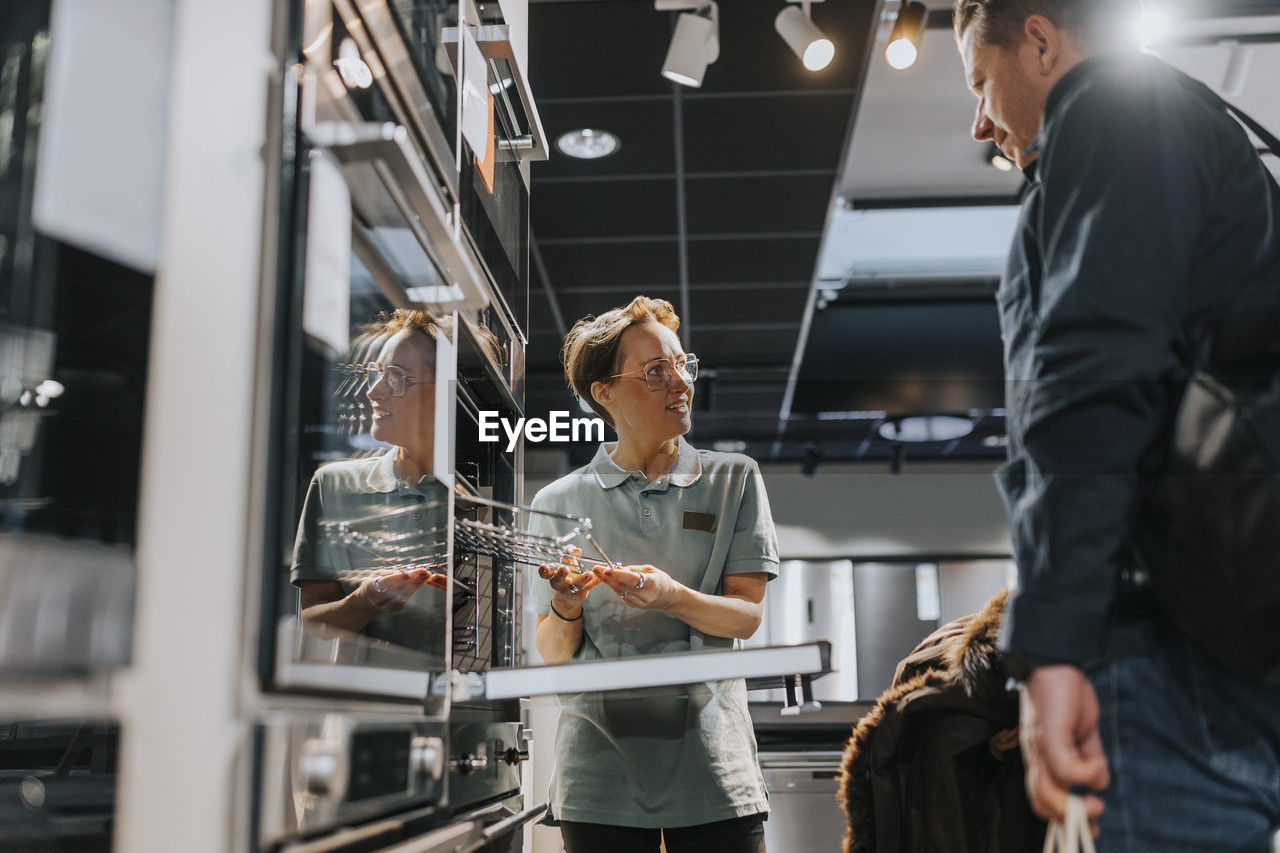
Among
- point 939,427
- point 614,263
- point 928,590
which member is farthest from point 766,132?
point 928,590

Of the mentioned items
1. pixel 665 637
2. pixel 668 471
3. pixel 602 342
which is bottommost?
pixel 665 637

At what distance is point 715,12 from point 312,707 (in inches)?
97.7

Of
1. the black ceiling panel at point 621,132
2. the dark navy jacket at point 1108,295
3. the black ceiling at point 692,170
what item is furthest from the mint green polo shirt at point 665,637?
the black ceiling panel at point 621,132

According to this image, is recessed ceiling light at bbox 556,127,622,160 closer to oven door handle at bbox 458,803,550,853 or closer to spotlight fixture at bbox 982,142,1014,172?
spotlight fixture at bbox 982,142,1014,172

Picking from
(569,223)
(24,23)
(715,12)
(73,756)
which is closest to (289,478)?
(73,756)

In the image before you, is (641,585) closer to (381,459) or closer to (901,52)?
(381,459)

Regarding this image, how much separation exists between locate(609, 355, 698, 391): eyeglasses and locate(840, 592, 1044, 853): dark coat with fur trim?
20.1 inches

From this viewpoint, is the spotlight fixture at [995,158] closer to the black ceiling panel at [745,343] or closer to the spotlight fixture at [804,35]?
A: the spotlight fixture at [804,35]

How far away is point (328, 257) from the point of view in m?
0.77

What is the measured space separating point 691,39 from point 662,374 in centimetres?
164

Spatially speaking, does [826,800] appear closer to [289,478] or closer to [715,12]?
[715,12]

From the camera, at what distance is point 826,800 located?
9.35 ft

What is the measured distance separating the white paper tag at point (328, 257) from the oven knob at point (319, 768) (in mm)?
281

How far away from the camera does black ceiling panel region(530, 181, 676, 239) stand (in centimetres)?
384
